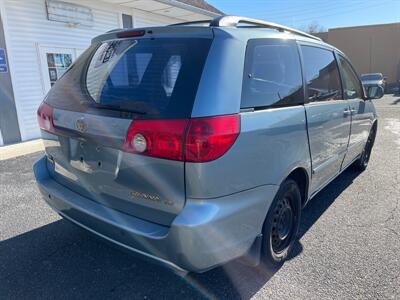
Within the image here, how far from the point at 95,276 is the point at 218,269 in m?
0.98

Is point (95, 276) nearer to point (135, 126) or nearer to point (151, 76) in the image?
point (135, 126)

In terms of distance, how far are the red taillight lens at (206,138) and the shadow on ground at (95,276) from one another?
1151mm

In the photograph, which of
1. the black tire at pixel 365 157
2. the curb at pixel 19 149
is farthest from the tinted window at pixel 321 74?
the curb at pixel 19 149

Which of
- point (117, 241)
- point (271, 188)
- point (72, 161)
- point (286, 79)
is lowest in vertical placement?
point (117, 241)

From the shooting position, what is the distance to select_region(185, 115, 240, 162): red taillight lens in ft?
5.69

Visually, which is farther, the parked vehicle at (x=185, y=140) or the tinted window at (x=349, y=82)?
the tinted window at (x=349, y=82)

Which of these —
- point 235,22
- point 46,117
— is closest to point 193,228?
point 235,22

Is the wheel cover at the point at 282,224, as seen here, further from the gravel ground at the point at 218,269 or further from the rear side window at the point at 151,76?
the rear side window at the point at 151,76

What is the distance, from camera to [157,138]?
70.2 inches

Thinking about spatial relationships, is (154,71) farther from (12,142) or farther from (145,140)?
(12,142)

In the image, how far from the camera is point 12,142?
24.6 feet

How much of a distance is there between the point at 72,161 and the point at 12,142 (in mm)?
6295

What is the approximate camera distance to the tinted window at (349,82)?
3.72 meters

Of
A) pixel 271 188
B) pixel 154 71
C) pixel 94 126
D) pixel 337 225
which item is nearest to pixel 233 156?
pixel 271 188
